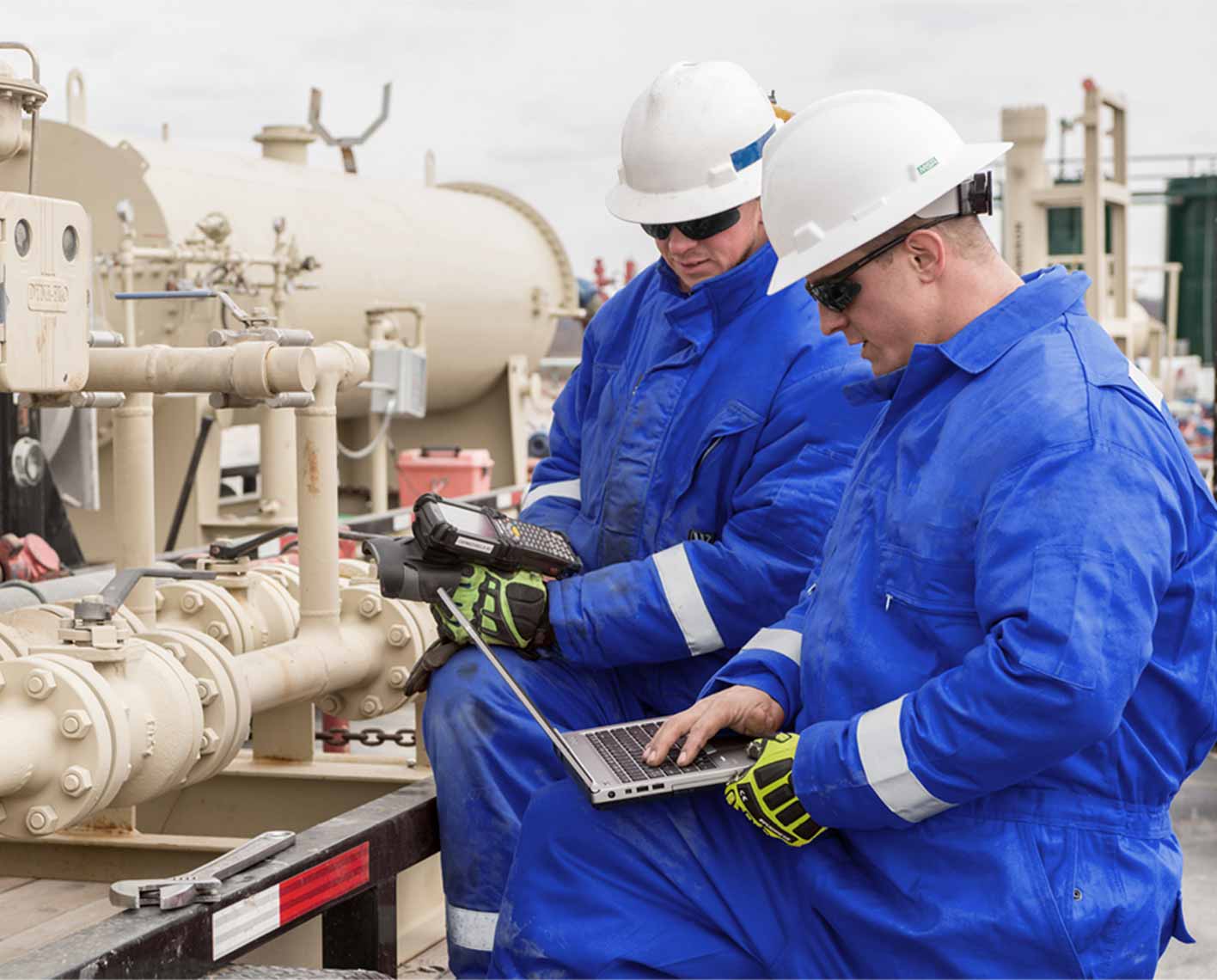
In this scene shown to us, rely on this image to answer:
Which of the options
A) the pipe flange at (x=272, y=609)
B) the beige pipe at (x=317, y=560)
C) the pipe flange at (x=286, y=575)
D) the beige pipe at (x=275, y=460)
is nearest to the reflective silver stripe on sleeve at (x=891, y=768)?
the beige pipe at (x=317, y=560)

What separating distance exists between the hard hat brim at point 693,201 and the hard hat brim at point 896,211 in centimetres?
83

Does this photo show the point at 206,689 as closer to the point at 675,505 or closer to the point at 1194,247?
the point at 675,505

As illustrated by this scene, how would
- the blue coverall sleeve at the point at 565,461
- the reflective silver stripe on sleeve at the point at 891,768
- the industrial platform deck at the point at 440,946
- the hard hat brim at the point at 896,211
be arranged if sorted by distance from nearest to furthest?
the reflective silver stripe on sleeve at the point at 891,768 → the hard hat brim at the point at 896,211 → the industrial platform deck at the point at 440,946 → the blue coverall sleeve at the point at 565,461

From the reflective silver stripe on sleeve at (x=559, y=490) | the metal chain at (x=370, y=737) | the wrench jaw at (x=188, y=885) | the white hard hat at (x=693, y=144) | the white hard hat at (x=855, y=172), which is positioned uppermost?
the white hard hat at (x=693, y=144)

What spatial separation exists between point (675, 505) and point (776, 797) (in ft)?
2.92

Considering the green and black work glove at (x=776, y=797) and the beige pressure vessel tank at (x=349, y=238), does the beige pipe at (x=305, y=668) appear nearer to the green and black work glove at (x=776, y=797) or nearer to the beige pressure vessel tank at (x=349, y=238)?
the green and black work glove at (x=776, y=797)

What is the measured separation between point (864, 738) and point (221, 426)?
5874mm

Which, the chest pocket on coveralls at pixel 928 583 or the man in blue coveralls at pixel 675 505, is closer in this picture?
the chest pocket on coveralls at pixel 928 583

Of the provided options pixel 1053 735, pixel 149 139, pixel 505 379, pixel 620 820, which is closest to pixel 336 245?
pixel 149 139

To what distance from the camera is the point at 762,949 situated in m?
2.36

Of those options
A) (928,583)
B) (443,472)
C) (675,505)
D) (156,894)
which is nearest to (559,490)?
(675,505)

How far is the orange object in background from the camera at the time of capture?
872 centimetres

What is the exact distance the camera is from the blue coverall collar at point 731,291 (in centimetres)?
302

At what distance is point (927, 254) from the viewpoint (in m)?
2.19
